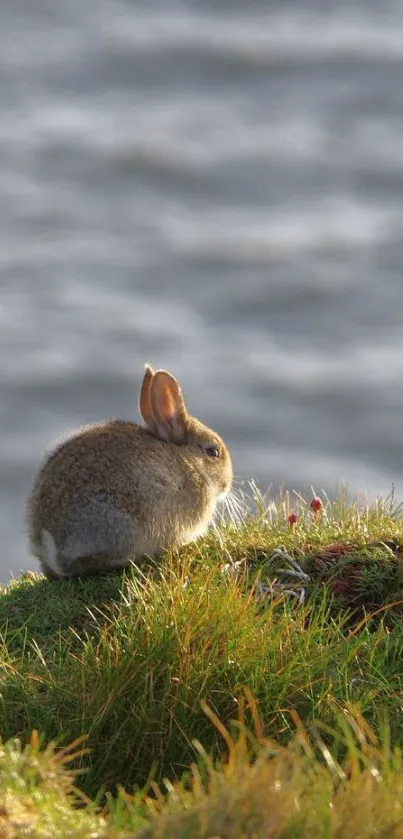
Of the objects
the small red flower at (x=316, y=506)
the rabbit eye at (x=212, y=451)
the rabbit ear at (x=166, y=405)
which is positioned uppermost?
the rabbit ear at (x=166, y=405)

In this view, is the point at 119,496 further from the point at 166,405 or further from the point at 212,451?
the point at 212,451

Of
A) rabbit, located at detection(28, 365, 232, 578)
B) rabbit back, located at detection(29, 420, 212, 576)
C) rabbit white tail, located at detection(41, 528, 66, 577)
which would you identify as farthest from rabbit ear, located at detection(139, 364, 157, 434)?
rabbit white tail, located at detection(41, 528, 66, 577)

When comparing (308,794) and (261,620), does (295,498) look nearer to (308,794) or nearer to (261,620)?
(261,620)

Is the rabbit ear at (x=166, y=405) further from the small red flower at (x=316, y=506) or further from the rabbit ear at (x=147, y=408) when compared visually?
the small red flower at (x=316, y=506)

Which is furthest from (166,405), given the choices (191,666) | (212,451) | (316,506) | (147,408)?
(191,666)

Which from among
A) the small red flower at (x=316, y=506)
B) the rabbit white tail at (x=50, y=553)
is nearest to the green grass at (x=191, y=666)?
the rabbit white tail at (x=50, y=553)

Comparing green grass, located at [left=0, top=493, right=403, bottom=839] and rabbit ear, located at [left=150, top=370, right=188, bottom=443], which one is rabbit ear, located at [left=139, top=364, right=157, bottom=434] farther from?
green grass, located at [left=0, top=493, right=403, bottom=839]

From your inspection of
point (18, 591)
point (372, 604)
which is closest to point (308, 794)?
point (372, 604)
